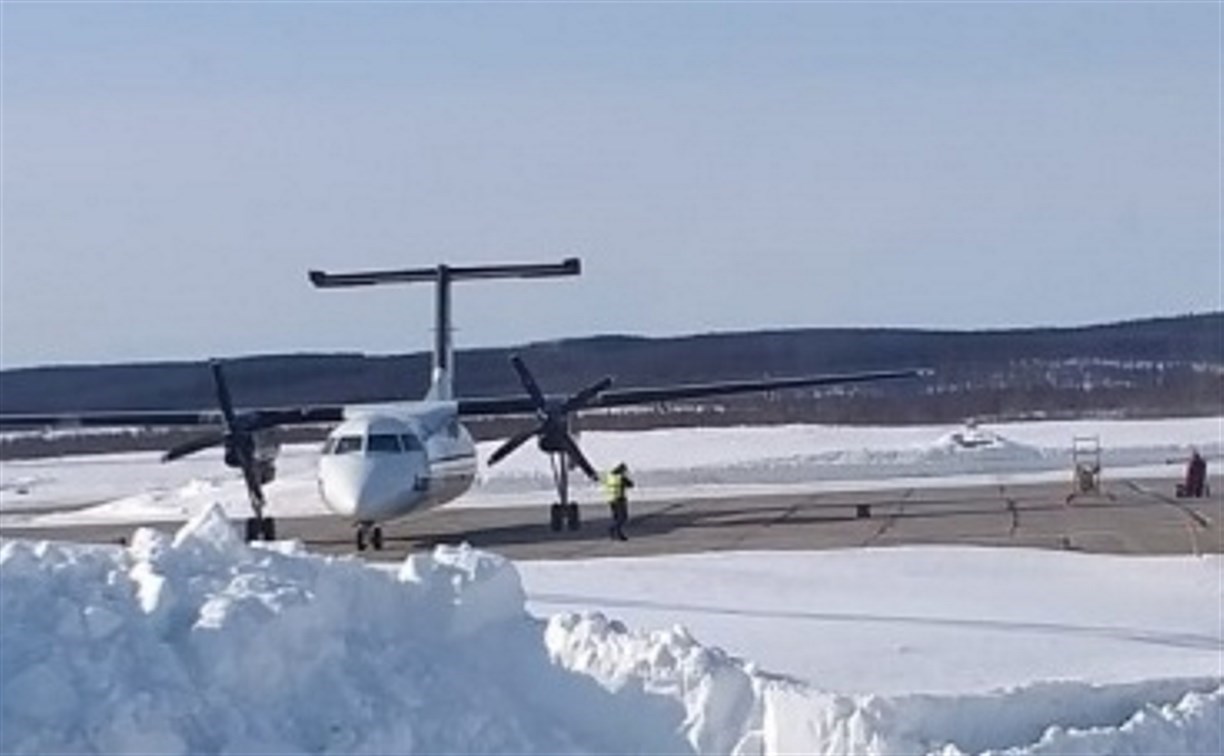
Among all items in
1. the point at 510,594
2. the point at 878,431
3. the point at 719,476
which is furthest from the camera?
the point at 878,431

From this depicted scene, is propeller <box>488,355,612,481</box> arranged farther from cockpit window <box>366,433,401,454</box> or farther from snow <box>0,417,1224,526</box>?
snow <box>0,417,1224,526</box>

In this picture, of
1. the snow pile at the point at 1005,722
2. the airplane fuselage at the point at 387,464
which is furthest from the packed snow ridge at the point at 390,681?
the airplane fuselage at the point at 387,464

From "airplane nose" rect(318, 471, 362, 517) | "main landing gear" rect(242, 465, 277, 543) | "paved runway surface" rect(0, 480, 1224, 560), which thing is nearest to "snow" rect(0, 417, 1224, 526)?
"paved runway surface" rect(0, 480, 1224, 560)

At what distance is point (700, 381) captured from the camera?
159 metres

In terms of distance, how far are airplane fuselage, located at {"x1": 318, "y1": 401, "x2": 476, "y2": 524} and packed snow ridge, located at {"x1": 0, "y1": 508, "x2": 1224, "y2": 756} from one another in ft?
58.8

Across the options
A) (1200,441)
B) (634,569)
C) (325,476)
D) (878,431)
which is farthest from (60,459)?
(634,569)

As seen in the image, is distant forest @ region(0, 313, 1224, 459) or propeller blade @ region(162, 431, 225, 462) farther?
distant forest @ region(0, 313, 1224, 459)

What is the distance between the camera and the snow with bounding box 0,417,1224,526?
169ft

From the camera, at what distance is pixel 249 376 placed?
175875 millimetres

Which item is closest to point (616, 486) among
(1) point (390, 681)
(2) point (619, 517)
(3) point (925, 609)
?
(2) point (619, 517)

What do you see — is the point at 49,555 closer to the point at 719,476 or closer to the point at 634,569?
the point at 634,569

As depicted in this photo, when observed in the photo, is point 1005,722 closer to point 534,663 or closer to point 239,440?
point 534,663

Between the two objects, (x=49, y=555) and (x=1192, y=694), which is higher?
(x=49, y=555)

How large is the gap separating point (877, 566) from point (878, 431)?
181 feet
